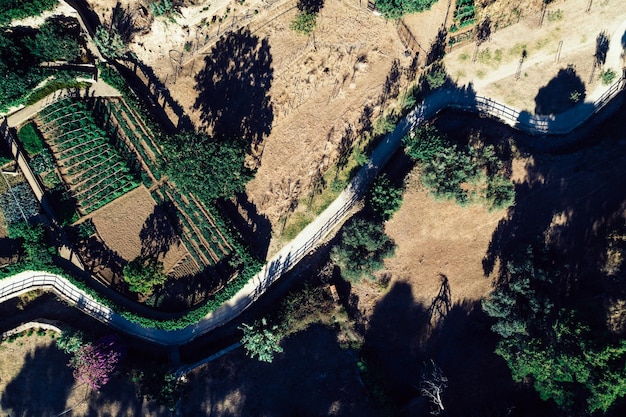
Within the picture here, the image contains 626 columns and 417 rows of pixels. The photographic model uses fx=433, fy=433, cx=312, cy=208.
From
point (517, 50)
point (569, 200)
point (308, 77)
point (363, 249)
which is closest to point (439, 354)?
point (363, 249)

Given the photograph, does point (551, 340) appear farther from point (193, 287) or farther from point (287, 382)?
point (193, 287)

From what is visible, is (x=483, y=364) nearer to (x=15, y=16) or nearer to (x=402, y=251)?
(x=402, y=251)

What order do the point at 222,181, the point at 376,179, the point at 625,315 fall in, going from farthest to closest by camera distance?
1. the point at 376,179
2. the point at 222,181
3. the point at 625,315

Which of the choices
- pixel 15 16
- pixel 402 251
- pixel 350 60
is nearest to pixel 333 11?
pixel 350 60

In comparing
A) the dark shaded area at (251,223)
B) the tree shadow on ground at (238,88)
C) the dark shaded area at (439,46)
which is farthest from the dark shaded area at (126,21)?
the dark shaded area at (439,46)

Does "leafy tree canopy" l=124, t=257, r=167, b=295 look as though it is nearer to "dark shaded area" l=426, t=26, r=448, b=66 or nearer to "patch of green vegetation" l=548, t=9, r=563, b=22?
"dark shaded area" l=426, t=26, r=448, b=66

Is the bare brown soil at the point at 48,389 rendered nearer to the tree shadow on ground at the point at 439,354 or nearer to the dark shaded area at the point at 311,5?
the tree shadow on ground at the point at 439,354
